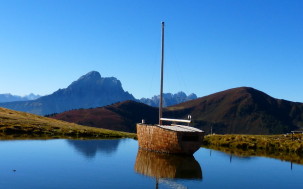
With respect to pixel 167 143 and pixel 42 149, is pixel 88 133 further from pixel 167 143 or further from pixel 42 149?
pixel 167 143

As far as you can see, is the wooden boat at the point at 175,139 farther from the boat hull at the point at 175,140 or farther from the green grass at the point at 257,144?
the green grass at the point at 257,144

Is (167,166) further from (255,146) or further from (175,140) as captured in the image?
(255,146)

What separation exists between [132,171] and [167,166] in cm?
411

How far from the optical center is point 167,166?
3478cm

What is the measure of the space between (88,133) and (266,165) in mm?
46367

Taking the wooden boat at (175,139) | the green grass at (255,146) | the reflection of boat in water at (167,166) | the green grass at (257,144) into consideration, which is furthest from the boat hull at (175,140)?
the green grass at (257,144)

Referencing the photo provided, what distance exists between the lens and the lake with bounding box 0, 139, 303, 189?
2673 cm

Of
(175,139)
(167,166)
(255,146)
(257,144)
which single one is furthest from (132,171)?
(257,144)

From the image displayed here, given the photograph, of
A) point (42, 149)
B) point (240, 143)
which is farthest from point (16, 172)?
point (240, 143)

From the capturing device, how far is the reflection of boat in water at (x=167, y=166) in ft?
102

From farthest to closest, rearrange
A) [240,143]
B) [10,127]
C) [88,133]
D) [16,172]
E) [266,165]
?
[88,133] → [10,127] → [240,143] → [266,165] → [16,172]

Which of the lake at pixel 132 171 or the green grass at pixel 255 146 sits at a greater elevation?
the green grass at pixel 255 146

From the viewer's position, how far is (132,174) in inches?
1211

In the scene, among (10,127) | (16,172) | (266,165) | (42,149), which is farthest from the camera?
(10,127)
